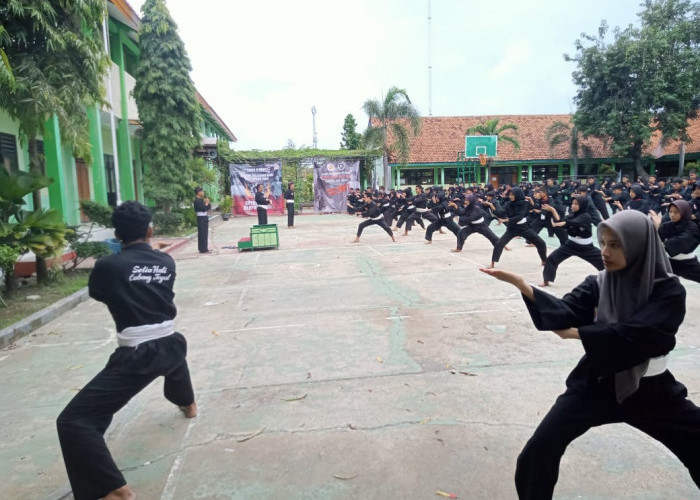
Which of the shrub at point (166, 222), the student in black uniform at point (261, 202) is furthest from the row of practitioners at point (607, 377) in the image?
the shrub at point (166, 222)

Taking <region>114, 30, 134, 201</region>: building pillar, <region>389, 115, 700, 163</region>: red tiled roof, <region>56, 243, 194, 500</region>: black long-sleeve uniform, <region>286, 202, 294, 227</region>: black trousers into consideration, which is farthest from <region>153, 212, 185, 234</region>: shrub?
<region>389, 115, 700, 163</region>: red tiled roof

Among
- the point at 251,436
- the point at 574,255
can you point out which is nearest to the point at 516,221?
the point at 574,255

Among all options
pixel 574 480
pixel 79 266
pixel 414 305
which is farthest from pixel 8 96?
pixel 574 480

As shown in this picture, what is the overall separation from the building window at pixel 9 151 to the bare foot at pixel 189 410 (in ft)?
33.3

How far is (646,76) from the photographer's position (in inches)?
1079

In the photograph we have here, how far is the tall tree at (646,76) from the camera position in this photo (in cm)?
2695

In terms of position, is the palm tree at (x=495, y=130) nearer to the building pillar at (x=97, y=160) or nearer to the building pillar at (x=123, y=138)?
the building pillar at (x=123, y=138)

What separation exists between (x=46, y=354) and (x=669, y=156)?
3577cm

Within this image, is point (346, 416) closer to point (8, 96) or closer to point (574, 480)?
point (574, 480)

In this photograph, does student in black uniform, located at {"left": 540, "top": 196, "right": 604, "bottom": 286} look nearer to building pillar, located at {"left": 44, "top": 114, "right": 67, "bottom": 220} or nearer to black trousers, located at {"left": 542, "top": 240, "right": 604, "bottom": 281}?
black trousers, located at {"left": 542, "top": 240, "right": 604, "bottom": 281}

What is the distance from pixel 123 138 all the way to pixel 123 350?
51.9ft

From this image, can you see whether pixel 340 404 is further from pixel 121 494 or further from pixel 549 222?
pixel 549 222

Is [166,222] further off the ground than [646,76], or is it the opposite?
[646,76]

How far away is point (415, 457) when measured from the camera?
3.04 m
